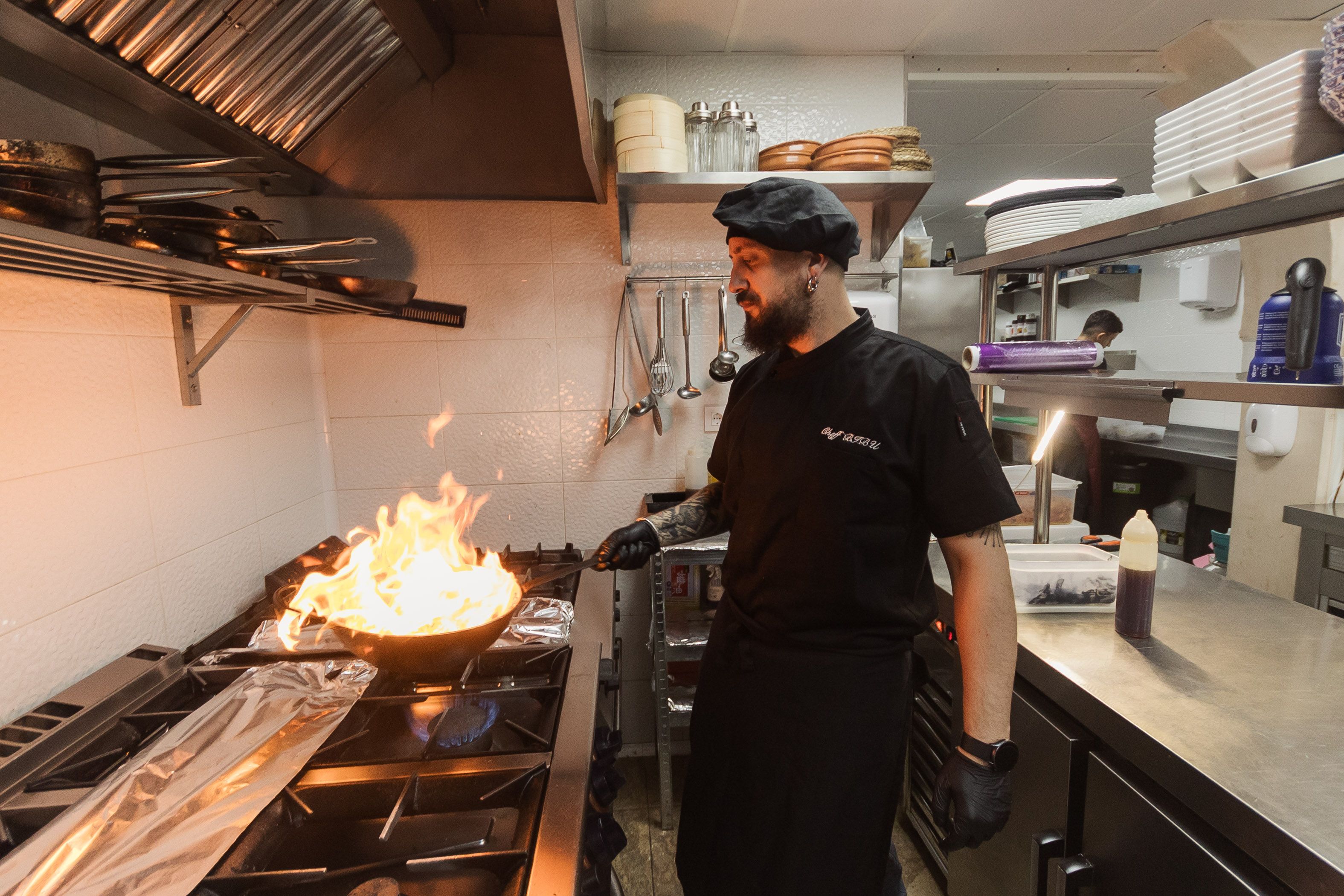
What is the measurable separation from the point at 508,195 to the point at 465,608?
1299mm

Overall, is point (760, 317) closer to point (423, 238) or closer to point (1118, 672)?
point (1118, 672)

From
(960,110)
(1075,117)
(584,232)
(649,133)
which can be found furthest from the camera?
(1075,117)

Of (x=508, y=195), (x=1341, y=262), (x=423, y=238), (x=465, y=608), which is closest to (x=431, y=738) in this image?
(x=465, y=608)

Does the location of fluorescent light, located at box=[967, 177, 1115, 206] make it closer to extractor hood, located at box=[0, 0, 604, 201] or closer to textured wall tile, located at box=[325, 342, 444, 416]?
extractor hood, located at box=[0, 0, 604, 201]

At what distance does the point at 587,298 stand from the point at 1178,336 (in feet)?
14.8

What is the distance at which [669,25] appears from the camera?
6.90 ft

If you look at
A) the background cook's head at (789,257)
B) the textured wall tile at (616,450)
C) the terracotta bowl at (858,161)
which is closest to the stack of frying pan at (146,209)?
the background cook's head at (789,257)

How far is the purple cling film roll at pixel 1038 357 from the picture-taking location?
1.79 m

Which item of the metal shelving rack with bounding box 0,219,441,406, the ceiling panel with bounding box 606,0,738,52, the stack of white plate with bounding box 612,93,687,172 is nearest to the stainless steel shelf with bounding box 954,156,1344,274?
the stack of white plate with bounding box 612,93,687,172

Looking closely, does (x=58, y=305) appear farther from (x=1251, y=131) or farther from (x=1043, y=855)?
(x=1251, y=131)

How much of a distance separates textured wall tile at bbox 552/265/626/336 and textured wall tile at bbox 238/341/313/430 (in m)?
0.85

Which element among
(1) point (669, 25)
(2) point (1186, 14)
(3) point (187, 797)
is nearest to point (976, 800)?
(3) point (187, 797)

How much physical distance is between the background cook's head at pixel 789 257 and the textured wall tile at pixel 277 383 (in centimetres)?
140

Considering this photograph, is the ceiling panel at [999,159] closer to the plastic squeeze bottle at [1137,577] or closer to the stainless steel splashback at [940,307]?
the stainless steel splashback at [940,307]
